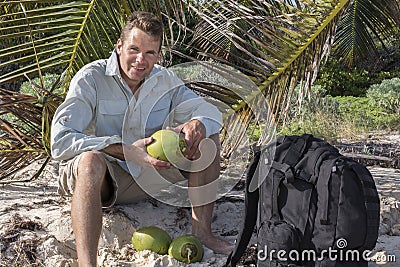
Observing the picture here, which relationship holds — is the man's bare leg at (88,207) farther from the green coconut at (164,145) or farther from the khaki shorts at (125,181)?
the green coconut at (164,145)

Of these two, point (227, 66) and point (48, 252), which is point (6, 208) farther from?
point (227, 66)

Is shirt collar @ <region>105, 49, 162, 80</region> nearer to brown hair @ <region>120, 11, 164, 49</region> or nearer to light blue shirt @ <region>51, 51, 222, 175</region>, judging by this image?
light blue shirt @ <region>51, 51, 222, 175</region>

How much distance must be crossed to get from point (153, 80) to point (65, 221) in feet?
3.09

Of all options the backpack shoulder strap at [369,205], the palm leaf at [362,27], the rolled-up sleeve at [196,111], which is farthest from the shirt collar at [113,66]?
the palm leaf at [362,27]

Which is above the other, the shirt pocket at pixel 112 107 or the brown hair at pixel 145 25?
the brown hair at pixel 145 25

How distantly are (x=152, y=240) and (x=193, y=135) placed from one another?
1.93ft

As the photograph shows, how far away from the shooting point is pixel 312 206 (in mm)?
2881

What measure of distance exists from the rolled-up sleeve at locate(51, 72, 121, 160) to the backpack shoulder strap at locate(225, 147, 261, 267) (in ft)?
2.24

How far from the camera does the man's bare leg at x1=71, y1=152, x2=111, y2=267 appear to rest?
296cm

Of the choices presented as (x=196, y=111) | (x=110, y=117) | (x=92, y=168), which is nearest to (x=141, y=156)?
(x=92, y=168)

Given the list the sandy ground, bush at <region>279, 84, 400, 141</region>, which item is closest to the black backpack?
the sandy ground

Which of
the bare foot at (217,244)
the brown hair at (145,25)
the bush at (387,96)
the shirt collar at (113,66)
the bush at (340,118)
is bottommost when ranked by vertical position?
the bare foot at (217,244)

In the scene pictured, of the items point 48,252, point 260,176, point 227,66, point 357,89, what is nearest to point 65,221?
point 48,252

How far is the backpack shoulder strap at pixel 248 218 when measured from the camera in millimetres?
3172
